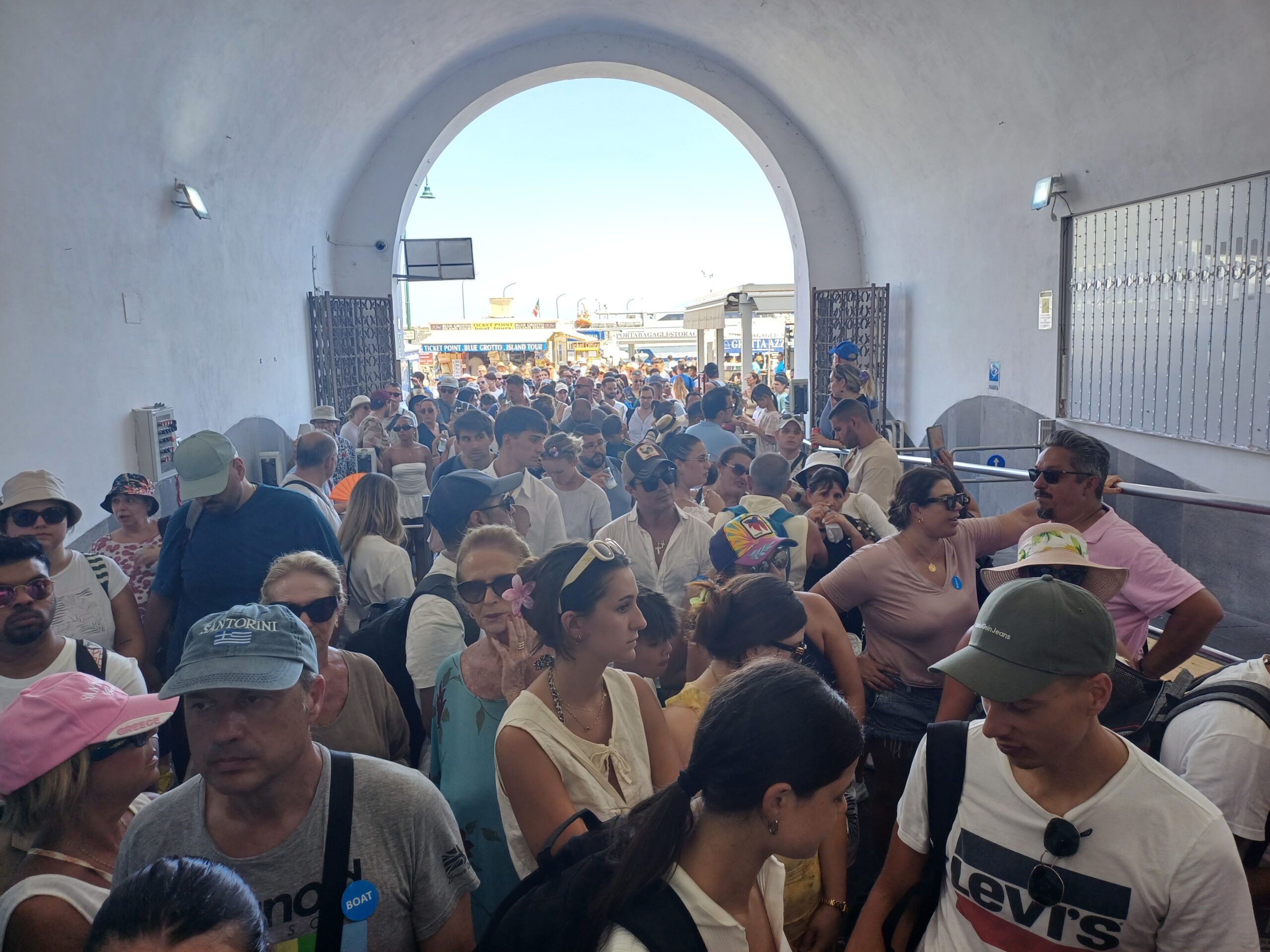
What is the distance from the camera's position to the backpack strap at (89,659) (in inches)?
121

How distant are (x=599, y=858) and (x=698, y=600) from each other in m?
1.60

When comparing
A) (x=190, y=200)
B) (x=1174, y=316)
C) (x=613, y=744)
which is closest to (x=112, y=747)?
(x=613, y=744)

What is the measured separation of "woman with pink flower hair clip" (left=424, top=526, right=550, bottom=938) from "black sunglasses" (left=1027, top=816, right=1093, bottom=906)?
1339 millimetres

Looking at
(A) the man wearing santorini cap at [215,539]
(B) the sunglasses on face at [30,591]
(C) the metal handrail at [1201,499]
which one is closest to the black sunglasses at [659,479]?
(A) the man wearing santorini cap at [215,539]

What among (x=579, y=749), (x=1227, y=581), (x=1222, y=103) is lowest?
(x=1227, y=581)

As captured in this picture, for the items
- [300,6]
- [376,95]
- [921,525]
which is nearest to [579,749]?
[921,525]

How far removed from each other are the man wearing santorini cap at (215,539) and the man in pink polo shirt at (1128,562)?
10.3 ft

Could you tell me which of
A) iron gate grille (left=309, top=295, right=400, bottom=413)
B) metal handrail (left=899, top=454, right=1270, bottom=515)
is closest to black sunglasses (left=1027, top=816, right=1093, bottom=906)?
metal handrail (left=899, top=454, right=1270, bottom=515)

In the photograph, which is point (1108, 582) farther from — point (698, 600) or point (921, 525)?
point (698, 600)

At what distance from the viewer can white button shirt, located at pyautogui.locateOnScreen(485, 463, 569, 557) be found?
5066mm

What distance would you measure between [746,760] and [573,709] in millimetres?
878

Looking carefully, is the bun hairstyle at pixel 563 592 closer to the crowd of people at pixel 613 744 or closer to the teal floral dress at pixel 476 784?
the crowd of people at pixel 613 744

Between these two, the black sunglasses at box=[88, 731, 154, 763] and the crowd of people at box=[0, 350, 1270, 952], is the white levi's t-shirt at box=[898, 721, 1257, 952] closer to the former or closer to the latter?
the crowd of people at box=[0, 350, 1270, 952]

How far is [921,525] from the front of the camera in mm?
3541
